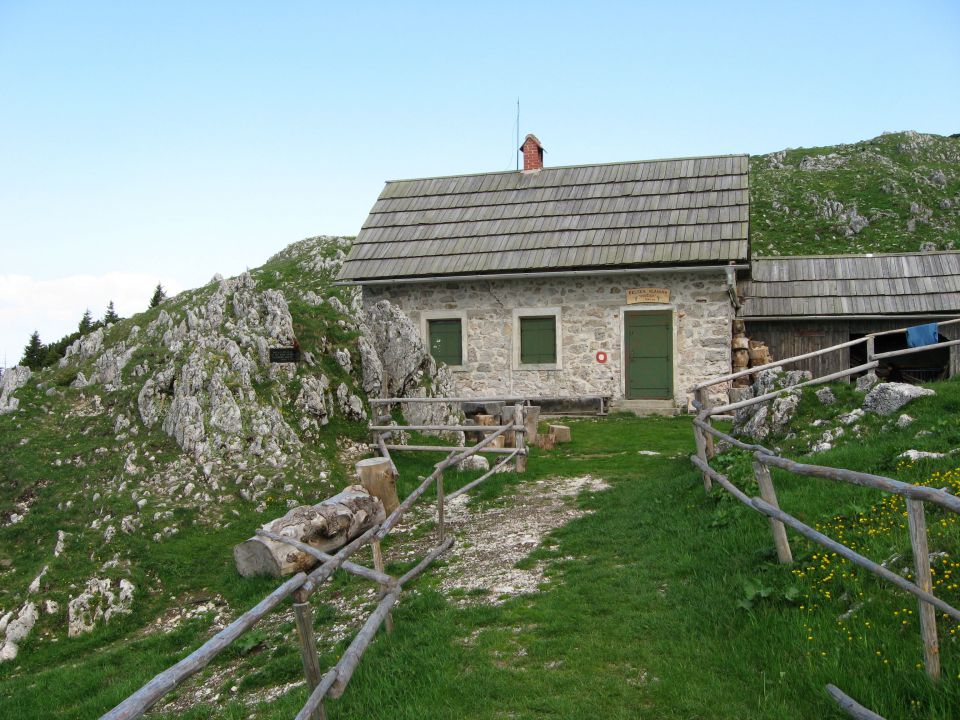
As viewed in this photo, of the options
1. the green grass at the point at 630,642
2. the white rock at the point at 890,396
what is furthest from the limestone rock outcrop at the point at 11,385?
the white rock at the point at 890,396

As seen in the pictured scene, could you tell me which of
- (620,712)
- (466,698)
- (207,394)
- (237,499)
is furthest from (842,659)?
(207,394)

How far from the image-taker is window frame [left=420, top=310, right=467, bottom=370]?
1723 centimetres

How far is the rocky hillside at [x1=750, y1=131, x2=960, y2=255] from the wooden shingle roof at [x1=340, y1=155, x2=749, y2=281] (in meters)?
17.2

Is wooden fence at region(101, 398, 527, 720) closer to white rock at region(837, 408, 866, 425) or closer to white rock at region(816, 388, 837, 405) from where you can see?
white rock at region(837, 408, 866, 425)

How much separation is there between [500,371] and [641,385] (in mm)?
3432

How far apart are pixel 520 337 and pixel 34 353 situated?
797 inches

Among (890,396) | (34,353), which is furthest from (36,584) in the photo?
(34,353)

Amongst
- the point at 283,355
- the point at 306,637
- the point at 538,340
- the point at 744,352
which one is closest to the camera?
the point at 306,637

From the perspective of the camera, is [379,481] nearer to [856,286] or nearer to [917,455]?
[917,455]

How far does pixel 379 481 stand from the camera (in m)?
9.34

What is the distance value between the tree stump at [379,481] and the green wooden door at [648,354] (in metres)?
8.27

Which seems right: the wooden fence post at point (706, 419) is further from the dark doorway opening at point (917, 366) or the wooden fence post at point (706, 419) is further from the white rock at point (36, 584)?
the white rock at point (36, 584)

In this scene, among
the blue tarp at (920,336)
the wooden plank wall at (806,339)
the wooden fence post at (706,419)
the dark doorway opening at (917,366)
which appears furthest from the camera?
the wooden plank wall at (806,339)

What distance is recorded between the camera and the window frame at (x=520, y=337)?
54.1 ft
